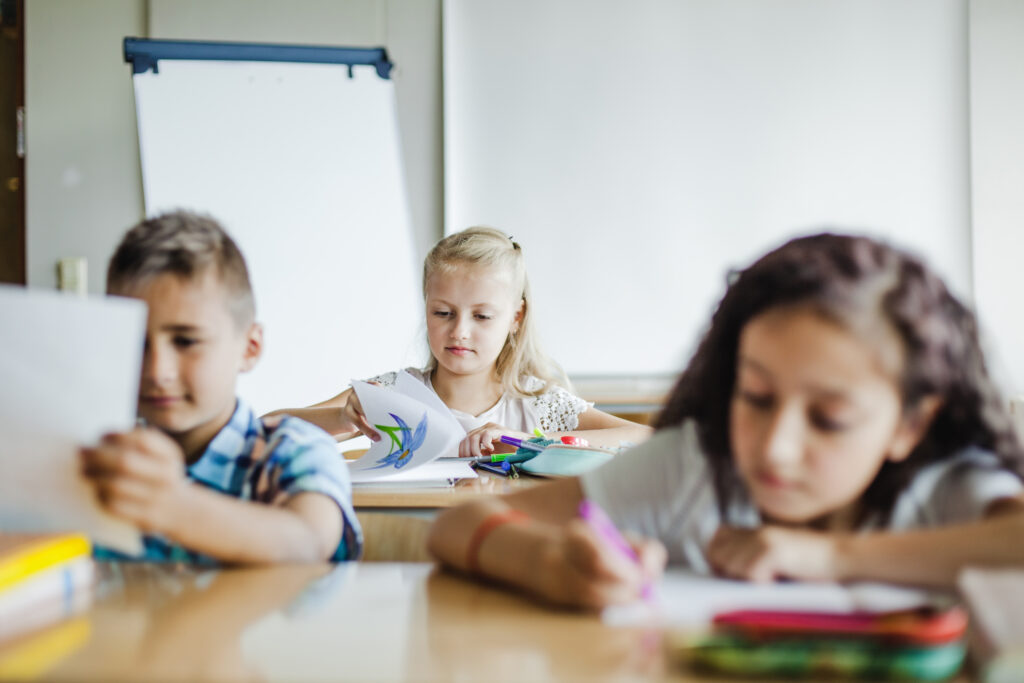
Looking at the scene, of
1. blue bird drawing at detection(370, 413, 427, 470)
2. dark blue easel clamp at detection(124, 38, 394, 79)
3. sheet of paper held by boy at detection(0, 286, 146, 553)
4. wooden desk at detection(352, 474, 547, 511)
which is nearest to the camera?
sheet of paper held by boy at detection(0, 286, 146, 553)

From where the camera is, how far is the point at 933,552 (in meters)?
0.77

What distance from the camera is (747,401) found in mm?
807

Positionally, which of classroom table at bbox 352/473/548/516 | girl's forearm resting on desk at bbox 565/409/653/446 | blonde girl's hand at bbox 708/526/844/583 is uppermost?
blonde girl's hand at bbox 708/526/844/583

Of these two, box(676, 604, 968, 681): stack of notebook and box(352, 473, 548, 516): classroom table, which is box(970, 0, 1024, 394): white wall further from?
box(676, 604, 968, 681): stack of notebook

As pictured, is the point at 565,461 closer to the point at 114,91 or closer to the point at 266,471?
the point at 266,471

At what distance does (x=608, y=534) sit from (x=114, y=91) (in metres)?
3.41

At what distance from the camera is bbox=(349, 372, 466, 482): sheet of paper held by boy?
1605 millimetres

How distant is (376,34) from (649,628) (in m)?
3.26

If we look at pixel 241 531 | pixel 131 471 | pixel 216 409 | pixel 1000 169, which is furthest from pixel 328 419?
pixel 1000 169

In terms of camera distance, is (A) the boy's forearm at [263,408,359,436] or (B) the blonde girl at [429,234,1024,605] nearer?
(B) the blonde girl at [429,234,1024,605]

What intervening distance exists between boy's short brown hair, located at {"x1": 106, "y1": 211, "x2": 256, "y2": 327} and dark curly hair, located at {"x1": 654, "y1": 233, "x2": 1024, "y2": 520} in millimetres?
556

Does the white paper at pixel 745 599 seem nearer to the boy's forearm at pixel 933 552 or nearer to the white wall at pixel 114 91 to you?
the boy's forearm at pixel 933 552

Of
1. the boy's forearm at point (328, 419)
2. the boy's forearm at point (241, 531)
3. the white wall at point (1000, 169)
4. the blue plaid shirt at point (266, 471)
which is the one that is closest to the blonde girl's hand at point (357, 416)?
the boy's forearm at point (328, 419)

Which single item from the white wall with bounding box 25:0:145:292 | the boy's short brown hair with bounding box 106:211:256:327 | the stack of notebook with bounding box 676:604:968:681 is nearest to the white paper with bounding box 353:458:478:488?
the boy's short brown hair with bounding box 106:211:256:327
